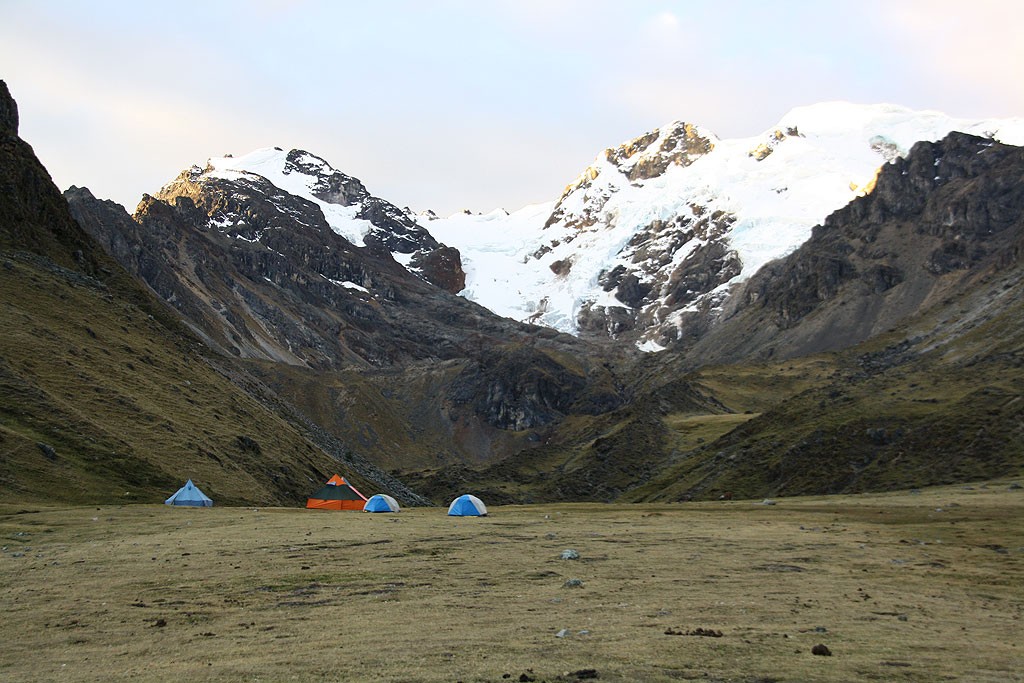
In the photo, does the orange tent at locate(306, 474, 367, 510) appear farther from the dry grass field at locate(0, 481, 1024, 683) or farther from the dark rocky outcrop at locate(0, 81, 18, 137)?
the dark rocky outcrop at locate(0, 81, 18, 137)

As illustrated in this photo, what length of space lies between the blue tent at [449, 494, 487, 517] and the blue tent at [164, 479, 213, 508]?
18.0 m

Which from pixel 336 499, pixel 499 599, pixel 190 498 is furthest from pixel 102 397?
pixel 499 599

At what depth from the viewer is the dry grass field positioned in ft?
76.5

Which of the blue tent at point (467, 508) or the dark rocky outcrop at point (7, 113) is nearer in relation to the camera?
the blue tent at point (467, 508)

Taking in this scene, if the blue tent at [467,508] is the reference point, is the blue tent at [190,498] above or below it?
above

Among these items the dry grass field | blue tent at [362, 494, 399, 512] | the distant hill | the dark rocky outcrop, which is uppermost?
the dark rocky outcrop

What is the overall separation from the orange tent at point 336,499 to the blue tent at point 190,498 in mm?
12790

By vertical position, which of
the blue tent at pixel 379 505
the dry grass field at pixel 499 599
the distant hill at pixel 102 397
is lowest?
the dry grass field at pixel 499 599

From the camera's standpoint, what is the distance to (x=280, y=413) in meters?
138

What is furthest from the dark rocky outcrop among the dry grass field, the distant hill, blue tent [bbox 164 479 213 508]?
the dry grass field

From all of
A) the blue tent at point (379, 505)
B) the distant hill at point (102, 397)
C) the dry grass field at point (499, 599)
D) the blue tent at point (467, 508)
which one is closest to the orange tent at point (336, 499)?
the blue tent at point (379, 505)

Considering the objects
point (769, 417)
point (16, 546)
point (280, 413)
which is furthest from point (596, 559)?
point (769, 417)

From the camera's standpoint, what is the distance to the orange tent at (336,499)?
79.1 m

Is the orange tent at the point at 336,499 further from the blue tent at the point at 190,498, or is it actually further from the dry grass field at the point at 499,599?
the dry grass field at the point at 499,599
